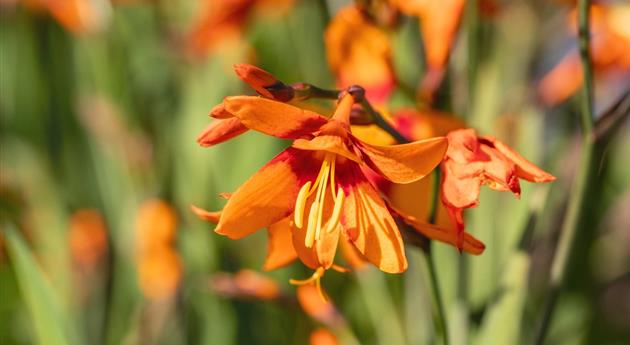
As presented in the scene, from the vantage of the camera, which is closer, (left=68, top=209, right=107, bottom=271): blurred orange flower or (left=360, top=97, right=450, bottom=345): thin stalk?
(left=360, top=97, right=450, bottom=345): thin stalk

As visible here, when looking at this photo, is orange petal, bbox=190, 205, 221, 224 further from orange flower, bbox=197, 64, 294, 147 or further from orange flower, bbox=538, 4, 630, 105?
orange flower, bbox=538, 4, 630, 105

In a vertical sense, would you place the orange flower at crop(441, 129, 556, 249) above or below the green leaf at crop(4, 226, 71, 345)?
above

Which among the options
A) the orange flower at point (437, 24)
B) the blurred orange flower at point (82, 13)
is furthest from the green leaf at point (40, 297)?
the blurred orange flower at point (82, 13)

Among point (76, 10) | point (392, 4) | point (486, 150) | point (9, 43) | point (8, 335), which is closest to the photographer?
point (486, 150)

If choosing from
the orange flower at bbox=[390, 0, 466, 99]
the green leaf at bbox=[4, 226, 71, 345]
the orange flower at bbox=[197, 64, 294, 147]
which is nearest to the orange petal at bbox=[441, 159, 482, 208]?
the orange flower at bbox=[197, 64, 294, 147]

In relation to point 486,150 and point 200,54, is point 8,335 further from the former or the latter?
point 486,150

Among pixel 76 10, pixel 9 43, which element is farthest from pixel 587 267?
pixel 9 43

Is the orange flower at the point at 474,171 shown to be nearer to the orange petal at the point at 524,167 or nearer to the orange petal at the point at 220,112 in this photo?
the orange petal at the point at 524,167

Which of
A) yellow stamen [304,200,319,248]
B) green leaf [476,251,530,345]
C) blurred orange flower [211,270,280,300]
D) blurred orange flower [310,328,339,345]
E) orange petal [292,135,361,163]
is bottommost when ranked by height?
blurred orange flower [211,270,280,300]
